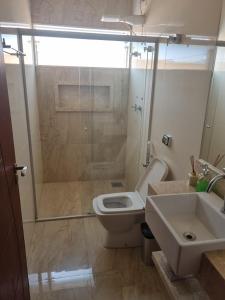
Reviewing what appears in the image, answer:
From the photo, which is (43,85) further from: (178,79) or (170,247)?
(170,247)

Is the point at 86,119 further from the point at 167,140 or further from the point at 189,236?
the point at 189,236

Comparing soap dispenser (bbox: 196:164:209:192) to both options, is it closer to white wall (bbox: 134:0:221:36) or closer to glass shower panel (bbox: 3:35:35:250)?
white wall (bbox: 134:0:221:36)

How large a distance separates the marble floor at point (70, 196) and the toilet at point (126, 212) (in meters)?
0.60

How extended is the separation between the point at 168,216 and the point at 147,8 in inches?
90.0

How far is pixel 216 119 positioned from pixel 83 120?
2003 mm

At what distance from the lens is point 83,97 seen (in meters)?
3.07

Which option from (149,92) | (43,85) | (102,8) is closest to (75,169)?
(43,85)

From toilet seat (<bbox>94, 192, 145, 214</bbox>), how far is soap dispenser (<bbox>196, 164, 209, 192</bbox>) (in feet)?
2.60

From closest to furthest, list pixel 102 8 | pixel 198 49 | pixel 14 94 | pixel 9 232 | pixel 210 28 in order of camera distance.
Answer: pixel 9 232 → pixel 210 28 → pixel 198 49 → pixel 14 94 → pixel 102 8

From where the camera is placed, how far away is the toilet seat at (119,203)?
211 cm

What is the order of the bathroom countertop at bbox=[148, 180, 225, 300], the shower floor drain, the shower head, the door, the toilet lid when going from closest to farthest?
the bathroom countertop at bbox=[148, 180, 225, 300], the door, the shower floor drain, the toilet lid, the shower head

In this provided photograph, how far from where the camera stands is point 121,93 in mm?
3088

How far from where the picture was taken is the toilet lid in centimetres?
217

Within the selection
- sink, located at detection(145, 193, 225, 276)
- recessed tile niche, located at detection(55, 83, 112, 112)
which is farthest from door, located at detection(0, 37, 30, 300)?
recessed tile niche, located at detection(55, 83, 112, 112)
